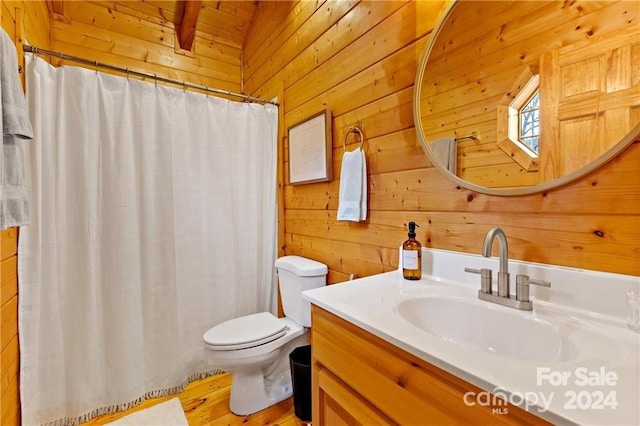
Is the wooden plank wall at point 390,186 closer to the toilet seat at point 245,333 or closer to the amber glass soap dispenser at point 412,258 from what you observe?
the amber glass soap dispenser at point 412,258

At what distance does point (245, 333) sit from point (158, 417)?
65 cm

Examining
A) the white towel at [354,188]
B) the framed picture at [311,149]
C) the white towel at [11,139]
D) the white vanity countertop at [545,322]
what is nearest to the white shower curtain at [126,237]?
the framed picture at [311,149]

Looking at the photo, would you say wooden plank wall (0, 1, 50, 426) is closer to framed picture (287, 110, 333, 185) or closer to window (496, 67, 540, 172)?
framed picture (287, 110, 333, 185)

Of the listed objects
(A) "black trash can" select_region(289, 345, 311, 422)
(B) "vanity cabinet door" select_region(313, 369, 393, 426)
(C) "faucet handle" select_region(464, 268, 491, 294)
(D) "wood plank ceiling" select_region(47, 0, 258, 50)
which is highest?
(D) "wood plank ceiling" select_region(47, 0, 258, 50)

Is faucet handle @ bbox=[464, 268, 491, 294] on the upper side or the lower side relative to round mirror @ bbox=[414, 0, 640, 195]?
lower

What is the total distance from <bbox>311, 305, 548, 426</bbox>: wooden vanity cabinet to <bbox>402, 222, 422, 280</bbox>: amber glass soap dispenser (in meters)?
0.39

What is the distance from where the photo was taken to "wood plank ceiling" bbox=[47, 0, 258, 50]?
2271mm

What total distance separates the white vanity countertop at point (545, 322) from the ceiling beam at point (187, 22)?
238cm

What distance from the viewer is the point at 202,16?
246cm

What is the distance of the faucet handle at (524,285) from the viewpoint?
2.56 ft

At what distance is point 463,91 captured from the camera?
3.44 feet

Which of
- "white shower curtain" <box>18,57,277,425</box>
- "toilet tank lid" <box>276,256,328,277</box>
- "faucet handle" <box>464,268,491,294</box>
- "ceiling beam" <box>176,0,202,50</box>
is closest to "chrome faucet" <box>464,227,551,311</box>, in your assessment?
"faucet handle" <box>464,268,491,294</box>

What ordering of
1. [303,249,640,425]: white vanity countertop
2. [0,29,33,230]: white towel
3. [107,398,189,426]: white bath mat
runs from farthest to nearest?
[107,398,189,426]: white bath mat
[0,29,33,230]: white towel
[303,249,640,425]: white vanity countertop

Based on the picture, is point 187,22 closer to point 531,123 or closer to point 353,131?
point 353,131
